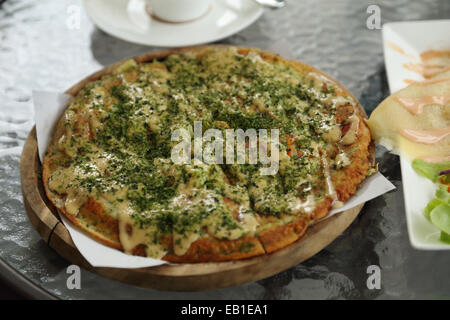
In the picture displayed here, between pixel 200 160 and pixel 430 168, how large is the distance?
0.92 meters

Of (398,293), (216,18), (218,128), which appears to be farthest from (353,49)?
(398,293)

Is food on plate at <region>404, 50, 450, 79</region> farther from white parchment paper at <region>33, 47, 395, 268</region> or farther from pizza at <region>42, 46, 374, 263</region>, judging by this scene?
white parchment paper at <region>33, 47, 395, 268</region>

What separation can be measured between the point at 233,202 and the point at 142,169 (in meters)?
0.41

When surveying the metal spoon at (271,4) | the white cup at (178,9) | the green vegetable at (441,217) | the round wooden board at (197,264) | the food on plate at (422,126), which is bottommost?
the round wooden board at (197,264)

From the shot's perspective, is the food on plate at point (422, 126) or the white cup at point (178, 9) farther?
the white cup at point (178, 9)

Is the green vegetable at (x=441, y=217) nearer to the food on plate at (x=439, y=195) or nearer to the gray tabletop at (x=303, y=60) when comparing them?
the food on plate at (x=439, y=195)

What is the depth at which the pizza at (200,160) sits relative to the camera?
181cm

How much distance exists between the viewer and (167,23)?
2939 mm

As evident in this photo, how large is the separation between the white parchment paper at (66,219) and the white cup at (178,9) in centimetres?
83

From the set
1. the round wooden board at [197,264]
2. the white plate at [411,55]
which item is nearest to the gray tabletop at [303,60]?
the round wooden board at [197,264]

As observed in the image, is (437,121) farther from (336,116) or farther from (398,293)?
(398,293)

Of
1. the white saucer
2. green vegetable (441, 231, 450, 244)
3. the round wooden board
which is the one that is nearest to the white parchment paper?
the round wooden board

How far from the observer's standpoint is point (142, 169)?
2.04 m

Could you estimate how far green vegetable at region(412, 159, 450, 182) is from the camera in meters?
1.98
